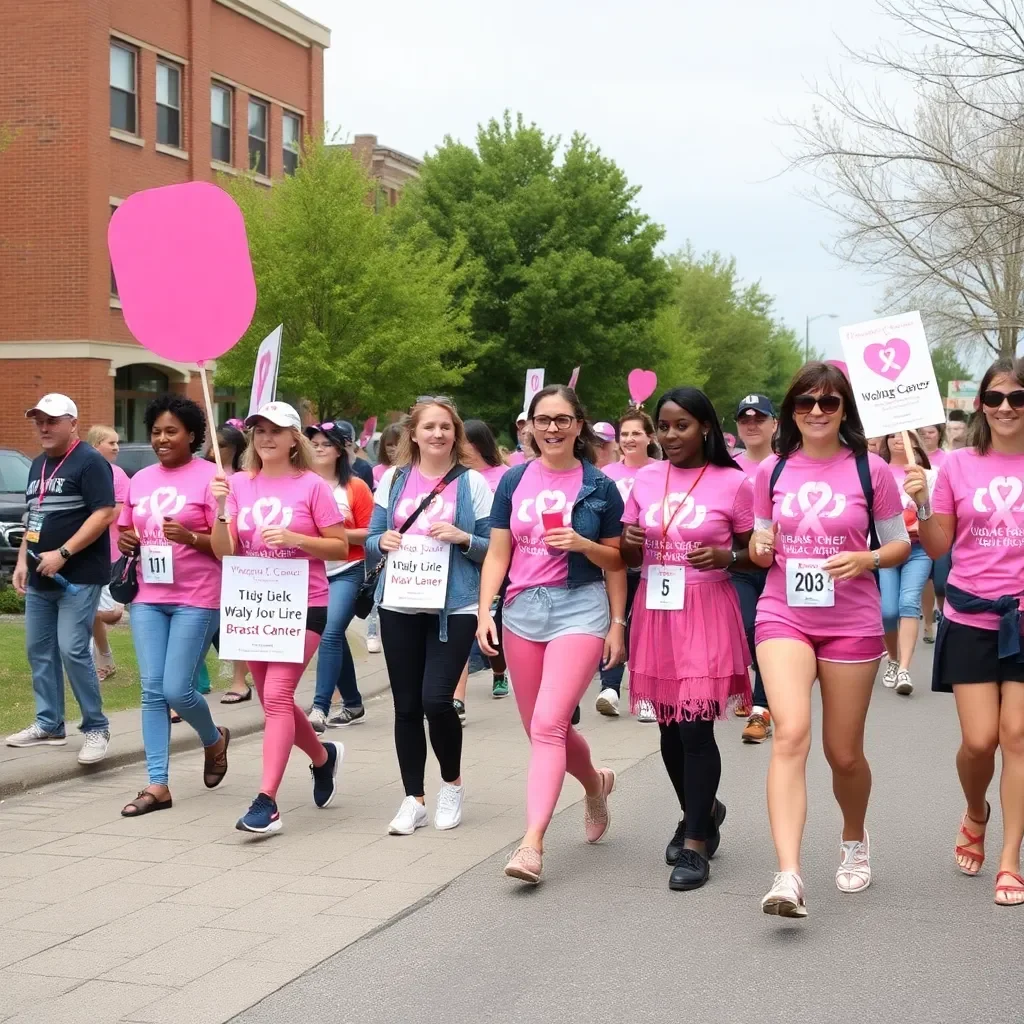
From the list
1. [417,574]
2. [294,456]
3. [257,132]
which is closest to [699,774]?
[417,574]

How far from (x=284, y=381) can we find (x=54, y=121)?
712 cm

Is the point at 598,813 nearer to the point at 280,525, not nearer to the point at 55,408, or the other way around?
the point at 280,525

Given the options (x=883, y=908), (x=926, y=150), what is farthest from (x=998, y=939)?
(x=926, y=150)

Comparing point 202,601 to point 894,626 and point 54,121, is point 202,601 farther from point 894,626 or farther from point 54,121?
point 54,121

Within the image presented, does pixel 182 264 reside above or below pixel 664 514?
above

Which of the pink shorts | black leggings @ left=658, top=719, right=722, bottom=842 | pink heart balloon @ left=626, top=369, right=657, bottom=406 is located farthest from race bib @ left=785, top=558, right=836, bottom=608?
pink heart balloon @ left=626, top=369, right=657, bottom=406

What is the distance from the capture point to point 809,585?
6.14 metres

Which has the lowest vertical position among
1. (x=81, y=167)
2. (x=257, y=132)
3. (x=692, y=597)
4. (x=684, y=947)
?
(x=684, y=947)

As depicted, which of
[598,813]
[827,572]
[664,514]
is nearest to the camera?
[827,572]

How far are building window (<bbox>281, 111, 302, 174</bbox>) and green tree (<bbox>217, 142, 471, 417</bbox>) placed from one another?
359 inches

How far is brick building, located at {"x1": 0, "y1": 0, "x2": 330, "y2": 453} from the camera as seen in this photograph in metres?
31.9

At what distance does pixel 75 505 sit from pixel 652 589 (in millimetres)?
4067

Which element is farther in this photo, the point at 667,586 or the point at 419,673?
the point at 419,673

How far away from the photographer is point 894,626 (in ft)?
41.7
